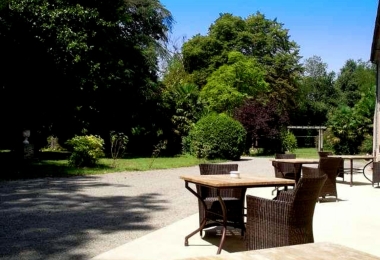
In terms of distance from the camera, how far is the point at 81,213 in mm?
7133

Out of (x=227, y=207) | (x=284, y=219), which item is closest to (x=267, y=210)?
(x=284, y=219)

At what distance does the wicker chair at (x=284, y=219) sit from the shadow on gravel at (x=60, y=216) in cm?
187

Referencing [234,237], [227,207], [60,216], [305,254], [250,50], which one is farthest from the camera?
[250,50]

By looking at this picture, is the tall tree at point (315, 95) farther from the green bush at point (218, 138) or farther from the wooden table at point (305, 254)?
the wooden table at point (305, 254)

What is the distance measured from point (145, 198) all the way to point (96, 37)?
12.1 metres

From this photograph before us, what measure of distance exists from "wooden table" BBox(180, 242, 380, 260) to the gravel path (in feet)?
10.0

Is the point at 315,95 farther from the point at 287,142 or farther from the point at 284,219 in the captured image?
the point at 284,219

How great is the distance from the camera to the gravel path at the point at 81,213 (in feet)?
16.3

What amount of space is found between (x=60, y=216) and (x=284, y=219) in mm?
4324

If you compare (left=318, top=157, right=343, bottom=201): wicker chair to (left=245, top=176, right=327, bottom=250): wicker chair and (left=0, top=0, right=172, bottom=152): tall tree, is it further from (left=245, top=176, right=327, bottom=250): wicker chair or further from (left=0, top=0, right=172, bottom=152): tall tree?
(left=0, top=0, right=172, bottom=152): tall tree

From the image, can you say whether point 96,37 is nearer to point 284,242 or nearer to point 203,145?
point 203,145

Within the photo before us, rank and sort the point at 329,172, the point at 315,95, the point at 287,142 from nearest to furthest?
1. the point at 329,172
2. the point at 287,142
3. the point at 315,95

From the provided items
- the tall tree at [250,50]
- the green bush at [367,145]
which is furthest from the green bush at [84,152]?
the tall tree at [250,50]

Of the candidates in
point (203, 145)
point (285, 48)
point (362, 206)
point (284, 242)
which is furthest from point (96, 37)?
point (285, 48)
